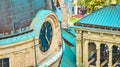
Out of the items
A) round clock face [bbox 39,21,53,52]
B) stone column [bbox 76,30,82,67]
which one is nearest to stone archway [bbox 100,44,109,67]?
stone column [bbox 76,30,82,67]

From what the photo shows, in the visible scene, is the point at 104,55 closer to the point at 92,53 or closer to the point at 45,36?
the point at 92,53

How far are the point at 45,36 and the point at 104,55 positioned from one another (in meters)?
10.4

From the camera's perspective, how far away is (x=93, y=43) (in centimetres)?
5159

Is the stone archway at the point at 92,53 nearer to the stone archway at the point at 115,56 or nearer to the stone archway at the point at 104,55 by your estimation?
the stone archway at the point at 104,55

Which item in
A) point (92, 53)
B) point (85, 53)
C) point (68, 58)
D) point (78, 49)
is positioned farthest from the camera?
point (68, 58)

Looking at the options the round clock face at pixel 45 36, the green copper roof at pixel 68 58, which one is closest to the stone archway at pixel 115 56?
the green copper roof at pixel 68 58

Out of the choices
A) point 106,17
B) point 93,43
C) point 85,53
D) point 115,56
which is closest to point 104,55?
point 115,56

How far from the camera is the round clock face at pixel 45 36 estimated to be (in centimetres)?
4481

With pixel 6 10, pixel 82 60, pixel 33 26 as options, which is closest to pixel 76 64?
pixel 82 60

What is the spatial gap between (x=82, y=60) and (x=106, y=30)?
19.4ft

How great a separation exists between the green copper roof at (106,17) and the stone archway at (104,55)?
3825 mm

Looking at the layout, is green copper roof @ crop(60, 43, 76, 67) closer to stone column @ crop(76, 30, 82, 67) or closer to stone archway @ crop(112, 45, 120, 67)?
stone column @ crop(76, 30, 82, 67)

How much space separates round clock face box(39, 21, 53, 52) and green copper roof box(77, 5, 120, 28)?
642cm

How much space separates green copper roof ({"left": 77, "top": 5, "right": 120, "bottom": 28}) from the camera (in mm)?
49125
